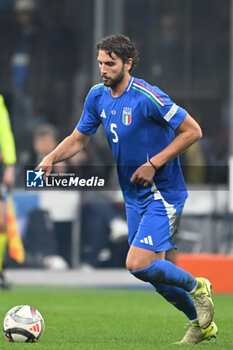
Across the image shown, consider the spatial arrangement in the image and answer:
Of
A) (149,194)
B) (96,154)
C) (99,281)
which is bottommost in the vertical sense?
(99,281)

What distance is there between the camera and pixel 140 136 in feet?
21.6

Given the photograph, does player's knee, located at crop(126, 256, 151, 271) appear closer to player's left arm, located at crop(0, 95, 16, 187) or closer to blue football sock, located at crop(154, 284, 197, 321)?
blue football sock, located at crop(154, 284, 197, 321)

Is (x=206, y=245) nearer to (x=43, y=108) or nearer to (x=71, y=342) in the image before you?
(x=43, y=108)

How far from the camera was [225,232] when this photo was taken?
1270 centimetres


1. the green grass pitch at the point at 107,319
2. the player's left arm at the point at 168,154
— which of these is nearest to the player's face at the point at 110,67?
the player's left arm at the point at 168,154

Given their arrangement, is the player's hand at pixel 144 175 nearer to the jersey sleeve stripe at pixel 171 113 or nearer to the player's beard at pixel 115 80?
the jersey sleeve stripe at pixel 171 113

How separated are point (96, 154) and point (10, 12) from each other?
271 cm

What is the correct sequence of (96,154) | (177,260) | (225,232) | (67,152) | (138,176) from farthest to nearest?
(96,154) < (225,232) < (177,260) < (67,152) < (138,176)

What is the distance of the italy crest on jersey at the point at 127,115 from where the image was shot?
6.56 m

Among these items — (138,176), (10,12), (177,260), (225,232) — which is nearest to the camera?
(138,176)

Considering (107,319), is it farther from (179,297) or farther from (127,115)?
(127,115)

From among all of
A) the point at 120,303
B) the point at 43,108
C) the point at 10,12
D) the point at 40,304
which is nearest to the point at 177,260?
the point at 120,303

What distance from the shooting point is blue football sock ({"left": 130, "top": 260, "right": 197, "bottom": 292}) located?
6.42 metres

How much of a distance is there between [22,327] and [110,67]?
1.82 m
